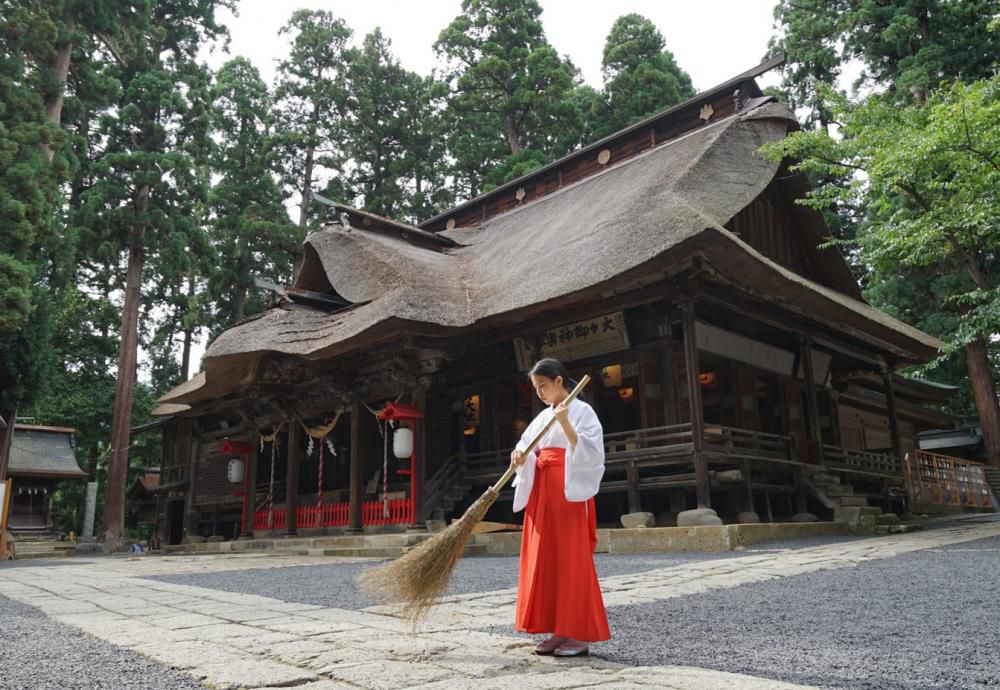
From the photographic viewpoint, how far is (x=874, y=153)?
991 cm

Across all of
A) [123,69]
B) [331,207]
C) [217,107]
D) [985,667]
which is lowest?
[985,667]

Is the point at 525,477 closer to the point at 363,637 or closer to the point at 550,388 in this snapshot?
the point at 550,388

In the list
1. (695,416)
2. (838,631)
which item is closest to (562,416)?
(838,631)

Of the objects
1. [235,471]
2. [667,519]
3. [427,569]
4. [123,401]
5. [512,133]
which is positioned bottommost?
[667,519]

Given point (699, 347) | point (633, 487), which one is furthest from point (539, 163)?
point (633, 487)

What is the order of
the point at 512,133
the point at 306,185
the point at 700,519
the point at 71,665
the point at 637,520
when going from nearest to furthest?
the point at 71,665 < the point at 700,519 < the point at 637,520 < the point at 512,133 < the point at 306,185

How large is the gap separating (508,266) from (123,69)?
16189mm

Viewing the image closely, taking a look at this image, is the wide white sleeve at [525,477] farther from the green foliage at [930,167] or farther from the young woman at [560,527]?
the green foliage at [930,167]

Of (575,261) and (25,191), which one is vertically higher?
(25,191)

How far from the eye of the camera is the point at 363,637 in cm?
325

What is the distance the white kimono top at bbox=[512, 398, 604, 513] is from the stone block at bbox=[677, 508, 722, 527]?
5.84m

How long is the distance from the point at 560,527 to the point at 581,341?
8140 mm

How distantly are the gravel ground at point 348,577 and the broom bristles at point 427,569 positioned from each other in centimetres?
121

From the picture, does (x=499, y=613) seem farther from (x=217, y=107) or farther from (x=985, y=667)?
(x=217, y=107)
